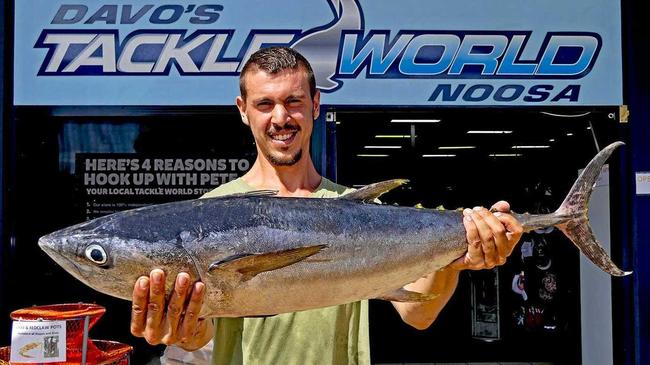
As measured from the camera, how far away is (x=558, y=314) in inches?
264

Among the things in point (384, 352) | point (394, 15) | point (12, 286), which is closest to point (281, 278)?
point (394, 15)

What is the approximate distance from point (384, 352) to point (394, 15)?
3.66 meters

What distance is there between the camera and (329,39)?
15.2 feet

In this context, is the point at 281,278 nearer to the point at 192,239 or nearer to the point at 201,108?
the point at 192,239

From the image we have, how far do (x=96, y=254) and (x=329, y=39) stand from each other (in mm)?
3230

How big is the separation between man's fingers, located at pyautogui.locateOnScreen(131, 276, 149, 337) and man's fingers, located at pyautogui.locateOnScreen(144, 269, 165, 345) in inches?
0.4

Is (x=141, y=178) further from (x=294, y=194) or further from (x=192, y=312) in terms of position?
(x=192, y=312)

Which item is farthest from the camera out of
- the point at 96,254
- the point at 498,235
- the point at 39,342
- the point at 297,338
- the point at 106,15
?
the point at 106,15

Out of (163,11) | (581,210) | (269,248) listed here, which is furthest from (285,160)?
(163,11)

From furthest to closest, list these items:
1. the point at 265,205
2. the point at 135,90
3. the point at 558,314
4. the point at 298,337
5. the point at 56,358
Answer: the point at 558,314 → the point at 135,90 → the point at 56,358 → the point at 298,337 → the point at 265,205

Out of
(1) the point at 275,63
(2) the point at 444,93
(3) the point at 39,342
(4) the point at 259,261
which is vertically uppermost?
(2) the point at 444,93

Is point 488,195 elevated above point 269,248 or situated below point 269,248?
above

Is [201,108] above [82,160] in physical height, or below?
above

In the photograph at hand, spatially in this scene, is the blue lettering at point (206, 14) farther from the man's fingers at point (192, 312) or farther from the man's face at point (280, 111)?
the man's fingers at point (192, 312)
